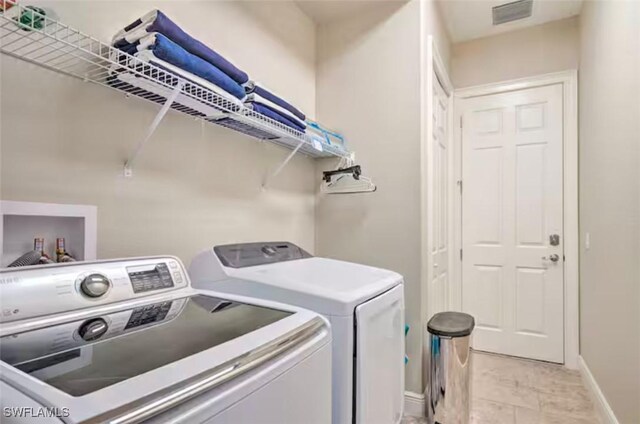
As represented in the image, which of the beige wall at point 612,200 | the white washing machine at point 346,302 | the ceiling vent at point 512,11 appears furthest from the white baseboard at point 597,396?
the ceiling vent at point 512,11

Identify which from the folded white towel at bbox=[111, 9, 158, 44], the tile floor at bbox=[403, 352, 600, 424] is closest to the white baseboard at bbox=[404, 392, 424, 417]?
the tile floor at bbox=[403, 352, 600, 424]

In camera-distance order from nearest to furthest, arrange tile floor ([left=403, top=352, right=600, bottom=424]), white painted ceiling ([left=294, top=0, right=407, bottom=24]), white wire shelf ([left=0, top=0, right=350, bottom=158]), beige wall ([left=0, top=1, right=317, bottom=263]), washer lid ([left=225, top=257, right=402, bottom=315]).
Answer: white wire shelf ([left=0, top=0, right=350, bottom=158]) < beige wall ([left=0, top=1, right=317, bottom=263]) < washer lid ([left=225, top=257, right=402, bottom=315]) < tile floor ([left=403, top=352, right=600, bottom=424]) < white painted ceiling ([left=294, top=0, right=407, bottom=24])

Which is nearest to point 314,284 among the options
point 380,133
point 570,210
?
point 380,133

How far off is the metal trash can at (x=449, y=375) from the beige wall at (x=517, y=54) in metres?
2.35

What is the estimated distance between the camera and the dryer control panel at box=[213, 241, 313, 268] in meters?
1.54

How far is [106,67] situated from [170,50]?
229mm

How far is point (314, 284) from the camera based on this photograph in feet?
4.32

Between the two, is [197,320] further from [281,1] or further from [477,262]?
[477,262]

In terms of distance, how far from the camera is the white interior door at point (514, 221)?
3066 millimetres

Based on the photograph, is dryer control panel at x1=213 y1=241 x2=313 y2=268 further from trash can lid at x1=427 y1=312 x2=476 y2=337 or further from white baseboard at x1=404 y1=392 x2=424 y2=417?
white baseboard at x1=404 y1=392 x2=424 y2=417

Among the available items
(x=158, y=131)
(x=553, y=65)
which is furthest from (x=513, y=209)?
(x=158, y=131)

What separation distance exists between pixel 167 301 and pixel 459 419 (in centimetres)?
179

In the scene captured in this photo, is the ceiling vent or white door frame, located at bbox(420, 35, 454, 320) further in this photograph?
the ceiling vent

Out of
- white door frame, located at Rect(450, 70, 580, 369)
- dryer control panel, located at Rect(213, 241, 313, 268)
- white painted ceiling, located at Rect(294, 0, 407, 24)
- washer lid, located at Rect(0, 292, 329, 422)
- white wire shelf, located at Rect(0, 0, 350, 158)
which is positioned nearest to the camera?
washer lid, located at Rect(0, 292, 329, 422)
